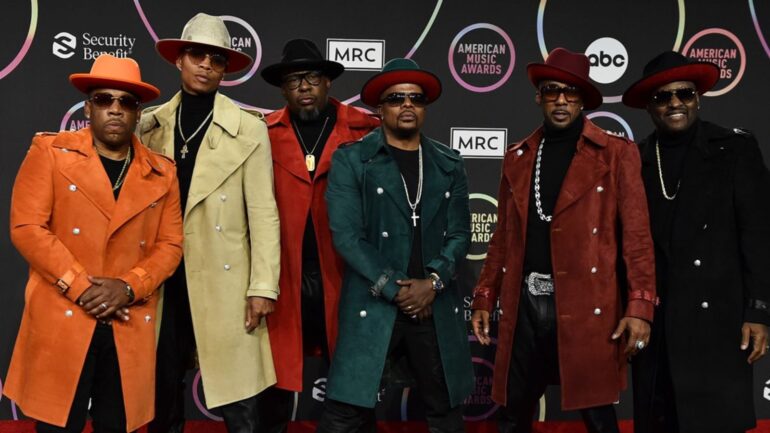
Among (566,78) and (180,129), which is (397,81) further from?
(180,129)

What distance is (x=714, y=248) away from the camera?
295 cm

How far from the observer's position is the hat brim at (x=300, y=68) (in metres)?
3.42

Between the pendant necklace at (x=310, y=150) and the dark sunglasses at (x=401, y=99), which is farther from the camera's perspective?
the pendant necklace at (x=310, y=150)

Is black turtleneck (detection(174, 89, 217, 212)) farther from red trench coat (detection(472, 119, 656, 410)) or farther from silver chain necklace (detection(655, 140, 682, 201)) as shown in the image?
silver chain necklace (detection(655, 140, 682, 201))

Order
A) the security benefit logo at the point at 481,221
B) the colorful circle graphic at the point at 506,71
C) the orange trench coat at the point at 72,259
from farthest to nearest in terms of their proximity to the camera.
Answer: the security benefit logo at the point at 481,221 < the colorful circle graphic at the point at 506,71 < the orange trench coat at the point at 72,259

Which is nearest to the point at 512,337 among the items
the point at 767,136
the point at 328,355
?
the point at 328,355

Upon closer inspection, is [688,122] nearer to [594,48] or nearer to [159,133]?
[594,48]

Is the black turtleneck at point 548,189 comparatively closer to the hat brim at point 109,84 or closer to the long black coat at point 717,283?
the long black coat at point 717,283

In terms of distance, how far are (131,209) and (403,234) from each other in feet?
3.74

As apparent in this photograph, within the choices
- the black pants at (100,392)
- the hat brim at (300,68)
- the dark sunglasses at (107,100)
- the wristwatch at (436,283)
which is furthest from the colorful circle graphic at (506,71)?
the black pants at (100,392)

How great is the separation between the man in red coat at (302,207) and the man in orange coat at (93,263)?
25.1 inches

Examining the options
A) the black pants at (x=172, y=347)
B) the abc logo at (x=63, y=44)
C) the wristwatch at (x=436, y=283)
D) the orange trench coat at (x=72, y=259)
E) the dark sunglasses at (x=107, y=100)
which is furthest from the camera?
the abc logo at (x=63, y=44)

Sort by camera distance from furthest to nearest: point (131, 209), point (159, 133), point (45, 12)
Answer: point (45, 12)
point (159, 133)
point (131, 209)

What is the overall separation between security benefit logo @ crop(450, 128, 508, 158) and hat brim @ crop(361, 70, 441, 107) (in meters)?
1.47
